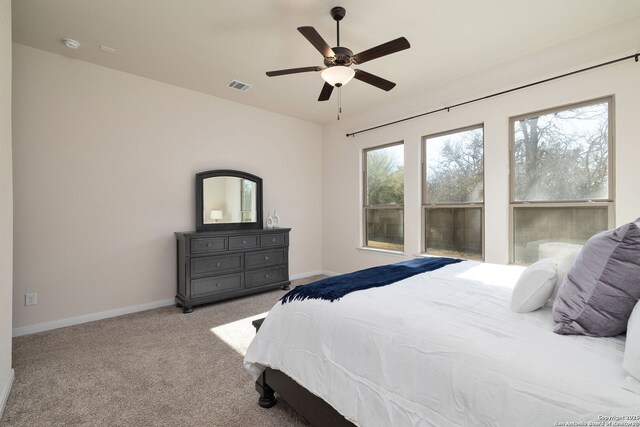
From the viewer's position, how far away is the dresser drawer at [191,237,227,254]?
146 inches

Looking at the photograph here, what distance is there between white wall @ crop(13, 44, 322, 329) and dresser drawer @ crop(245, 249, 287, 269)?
0.89 meters

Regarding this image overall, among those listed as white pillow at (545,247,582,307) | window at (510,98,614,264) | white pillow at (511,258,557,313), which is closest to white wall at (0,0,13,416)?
white pillow at (511,258,557,313)

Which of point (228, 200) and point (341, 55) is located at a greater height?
point (341, 55)

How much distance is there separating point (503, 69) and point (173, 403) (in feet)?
14.2

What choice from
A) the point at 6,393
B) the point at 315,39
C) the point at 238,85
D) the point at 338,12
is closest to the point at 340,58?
the point at 315,39

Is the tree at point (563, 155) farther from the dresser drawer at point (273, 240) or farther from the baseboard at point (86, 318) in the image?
the baseboard at point (86, 318)

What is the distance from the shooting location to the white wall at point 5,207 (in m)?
1.91

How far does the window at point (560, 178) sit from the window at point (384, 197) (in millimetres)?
1508

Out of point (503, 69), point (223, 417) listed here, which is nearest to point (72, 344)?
point (223, 417)

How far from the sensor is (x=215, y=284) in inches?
152

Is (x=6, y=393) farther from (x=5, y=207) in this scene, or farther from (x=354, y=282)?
(x=354, y=282)

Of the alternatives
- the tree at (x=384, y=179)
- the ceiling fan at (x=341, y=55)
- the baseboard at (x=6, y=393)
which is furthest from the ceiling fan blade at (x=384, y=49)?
the baseboard at (x=6, y=393)

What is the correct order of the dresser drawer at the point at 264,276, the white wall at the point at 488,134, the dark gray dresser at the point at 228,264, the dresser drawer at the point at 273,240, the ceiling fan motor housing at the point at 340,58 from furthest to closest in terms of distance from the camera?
the dresser drawer at the point at 273,240
the dresser drawer at the point at 264,276
the dark gray dresser at the point at 228,264
the white wall at the point at 488,134
the ceiling fan motor housing at the point at 340,58

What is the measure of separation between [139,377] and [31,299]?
1.77 metres
